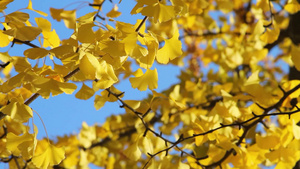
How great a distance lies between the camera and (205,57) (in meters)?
2.46

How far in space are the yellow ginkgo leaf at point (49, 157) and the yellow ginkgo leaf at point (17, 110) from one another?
0.13 m

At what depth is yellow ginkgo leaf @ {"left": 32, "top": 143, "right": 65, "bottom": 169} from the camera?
0.87m

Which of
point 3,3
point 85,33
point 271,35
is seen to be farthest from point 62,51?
point 271,35

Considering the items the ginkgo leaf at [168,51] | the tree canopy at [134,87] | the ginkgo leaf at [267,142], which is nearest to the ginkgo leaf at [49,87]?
the tree canopy at [134,87]

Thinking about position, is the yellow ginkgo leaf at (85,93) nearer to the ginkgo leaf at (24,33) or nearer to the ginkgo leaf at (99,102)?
the ginkgo leaf at (99,102)

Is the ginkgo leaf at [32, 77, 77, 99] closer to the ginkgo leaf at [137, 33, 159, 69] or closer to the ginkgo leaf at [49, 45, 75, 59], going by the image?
the ginkgo leaf at [49, 45, 75, 59]

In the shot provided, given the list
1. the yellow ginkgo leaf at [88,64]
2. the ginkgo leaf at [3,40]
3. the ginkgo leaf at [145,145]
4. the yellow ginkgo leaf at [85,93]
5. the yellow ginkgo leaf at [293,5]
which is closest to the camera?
the yellow ginkgo leaf at [88,64]

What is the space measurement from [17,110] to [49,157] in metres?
0.17

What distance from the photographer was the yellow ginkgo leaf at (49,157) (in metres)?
0.87

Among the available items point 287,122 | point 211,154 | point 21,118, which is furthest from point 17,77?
point 287,122

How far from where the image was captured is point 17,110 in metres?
0.78

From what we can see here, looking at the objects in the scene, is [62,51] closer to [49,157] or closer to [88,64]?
[88,64]

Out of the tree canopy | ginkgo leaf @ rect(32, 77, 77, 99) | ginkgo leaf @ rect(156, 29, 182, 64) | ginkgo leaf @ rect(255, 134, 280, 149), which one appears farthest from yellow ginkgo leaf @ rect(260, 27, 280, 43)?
ginkgo leaf @ rect(32, 77, 77, 99)

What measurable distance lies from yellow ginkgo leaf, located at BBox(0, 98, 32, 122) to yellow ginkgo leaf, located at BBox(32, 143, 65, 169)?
133 mm
